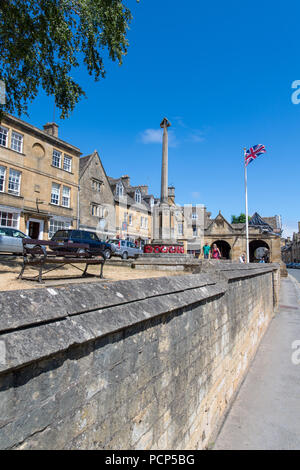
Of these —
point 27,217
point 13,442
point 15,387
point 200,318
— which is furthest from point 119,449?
point 27,217

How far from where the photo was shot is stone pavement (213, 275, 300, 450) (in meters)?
5.95

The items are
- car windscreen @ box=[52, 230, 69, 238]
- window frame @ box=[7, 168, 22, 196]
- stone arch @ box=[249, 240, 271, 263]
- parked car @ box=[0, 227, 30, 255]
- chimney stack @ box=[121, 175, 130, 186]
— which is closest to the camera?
parked car @ box=[0, 227, 30, 255]

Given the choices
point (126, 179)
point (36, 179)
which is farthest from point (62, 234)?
point (126, 179)

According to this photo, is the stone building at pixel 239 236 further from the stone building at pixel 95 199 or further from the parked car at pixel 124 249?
the parked car at pixel 124 249

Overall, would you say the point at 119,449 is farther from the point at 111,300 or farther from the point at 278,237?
the point at 278,237

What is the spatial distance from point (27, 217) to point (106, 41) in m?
15.6

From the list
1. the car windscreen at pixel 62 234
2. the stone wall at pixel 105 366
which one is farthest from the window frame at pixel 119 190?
the stone wall at pixel 105 366

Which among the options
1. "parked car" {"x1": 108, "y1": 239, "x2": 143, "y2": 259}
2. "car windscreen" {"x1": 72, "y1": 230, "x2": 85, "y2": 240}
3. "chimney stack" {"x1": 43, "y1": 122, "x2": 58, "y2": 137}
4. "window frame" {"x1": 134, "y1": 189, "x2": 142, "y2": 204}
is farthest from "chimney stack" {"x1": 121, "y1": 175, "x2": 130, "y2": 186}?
"car windscreen" {"x1": 72, "y1": 230, "x2": 85, "y2": 240}

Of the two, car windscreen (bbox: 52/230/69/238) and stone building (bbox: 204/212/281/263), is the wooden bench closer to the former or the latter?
car windscreen (bbox: 52/230/69/238)

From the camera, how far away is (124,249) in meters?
21.9

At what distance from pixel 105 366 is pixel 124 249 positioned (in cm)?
1975

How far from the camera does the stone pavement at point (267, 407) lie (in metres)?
5.95

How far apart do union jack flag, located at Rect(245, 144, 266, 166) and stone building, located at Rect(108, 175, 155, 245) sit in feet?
50.2

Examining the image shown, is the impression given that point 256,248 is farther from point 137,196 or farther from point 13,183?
point 13,183
